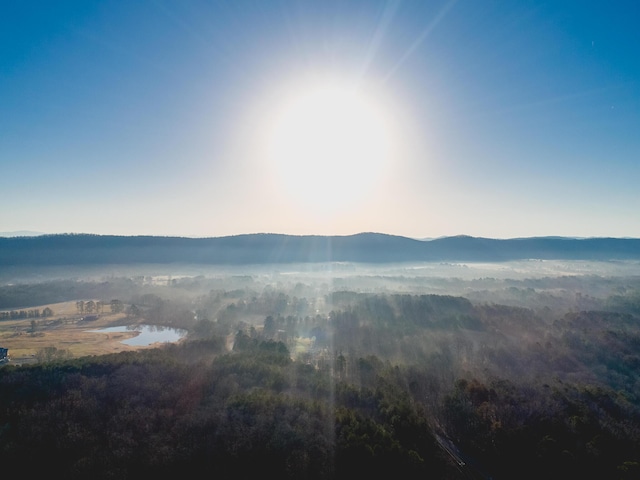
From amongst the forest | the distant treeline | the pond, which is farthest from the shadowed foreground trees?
the distant treeline

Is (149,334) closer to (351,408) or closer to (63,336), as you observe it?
(63,336)

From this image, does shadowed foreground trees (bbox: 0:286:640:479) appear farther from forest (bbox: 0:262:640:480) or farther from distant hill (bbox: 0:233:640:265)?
distant hill (bbox: 0:233:640:265)

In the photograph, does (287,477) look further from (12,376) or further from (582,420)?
(12,376)

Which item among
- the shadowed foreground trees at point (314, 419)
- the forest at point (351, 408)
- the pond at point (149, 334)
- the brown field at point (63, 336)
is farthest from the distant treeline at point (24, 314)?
the shadowed foreground trees at point (314, 419)

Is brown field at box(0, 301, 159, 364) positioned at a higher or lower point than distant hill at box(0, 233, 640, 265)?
lower

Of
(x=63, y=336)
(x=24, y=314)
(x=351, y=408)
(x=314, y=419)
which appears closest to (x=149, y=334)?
(x=63, y=336)

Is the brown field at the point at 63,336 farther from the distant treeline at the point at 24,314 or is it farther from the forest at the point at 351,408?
the forest at the point at 351,408

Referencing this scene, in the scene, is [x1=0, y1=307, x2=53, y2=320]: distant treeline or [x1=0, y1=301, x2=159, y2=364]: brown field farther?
[x1=0, y1=307, x2=53, y2=320]: distant treeline
